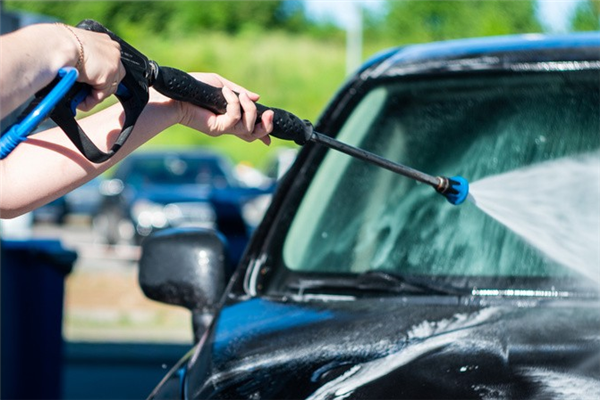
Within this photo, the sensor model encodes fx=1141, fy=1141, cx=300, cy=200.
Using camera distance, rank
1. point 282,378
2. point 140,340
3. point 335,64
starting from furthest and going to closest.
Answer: point 335,64 → point 140,340 → point 282,378

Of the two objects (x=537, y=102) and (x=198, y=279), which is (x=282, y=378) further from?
(x=537, y=102)

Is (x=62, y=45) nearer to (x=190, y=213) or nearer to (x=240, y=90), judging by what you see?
(x=240, y=90)

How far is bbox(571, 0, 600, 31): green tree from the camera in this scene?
1351 centimetres

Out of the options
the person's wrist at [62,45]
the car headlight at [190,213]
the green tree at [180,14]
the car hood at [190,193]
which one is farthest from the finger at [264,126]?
the green tree at [180,14]

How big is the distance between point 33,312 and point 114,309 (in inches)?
184

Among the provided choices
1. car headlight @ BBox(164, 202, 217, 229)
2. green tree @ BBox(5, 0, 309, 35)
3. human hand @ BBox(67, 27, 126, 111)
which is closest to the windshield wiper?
A: human hand @ BBox(67, 27, 126, 111)

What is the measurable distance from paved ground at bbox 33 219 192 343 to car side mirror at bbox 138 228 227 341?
4978 millimetres

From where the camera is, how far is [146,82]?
1.92 m

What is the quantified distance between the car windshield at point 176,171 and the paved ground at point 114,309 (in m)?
1.07

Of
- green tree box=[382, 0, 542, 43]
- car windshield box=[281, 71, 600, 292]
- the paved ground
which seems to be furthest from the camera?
green tree box=[382, 0, 542, 43]

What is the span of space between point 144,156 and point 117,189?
0.66 metres

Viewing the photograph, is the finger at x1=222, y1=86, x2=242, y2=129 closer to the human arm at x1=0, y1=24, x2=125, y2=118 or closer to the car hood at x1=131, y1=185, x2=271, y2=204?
the human arm at x1=0, y1=24, x2=125, y2=118

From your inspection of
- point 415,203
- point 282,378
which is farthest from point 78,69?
point 415,203

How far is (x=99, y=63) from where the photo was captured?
179cm
